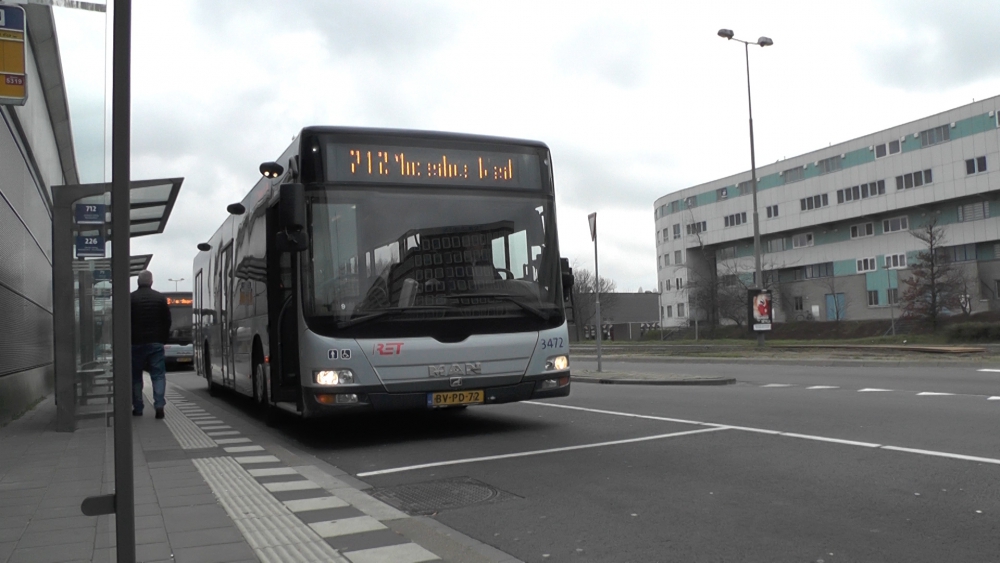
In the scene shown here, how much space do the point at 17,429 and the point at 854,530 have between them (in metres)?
10.3

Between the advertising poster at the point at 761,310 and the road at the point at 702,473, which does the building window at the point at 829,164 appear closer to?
the advertising poster at the point at 761,310

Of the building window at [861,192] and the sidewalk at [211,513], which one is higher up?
the building window at [861,192]

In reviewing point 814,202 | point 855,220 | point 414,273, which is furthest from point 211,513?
point 814,202

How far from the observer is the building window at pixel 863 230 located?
218ft

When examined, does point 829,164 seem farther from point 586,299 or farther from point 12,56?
point 12,56

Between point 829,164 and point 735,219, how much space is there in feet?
38.8

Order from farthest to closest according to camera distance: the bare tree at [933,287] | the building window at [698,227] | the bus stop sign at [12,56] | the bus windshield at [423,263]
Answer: the building window at [698,227] < the bare tree at [933,287] < the bus windshield at [423,263] < the bus stop sign at [12,56]

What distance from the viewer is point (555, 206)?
402 inches

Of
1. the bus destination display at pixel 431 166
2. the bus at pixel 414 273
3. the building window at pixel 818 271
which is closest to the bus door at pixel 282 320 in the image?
the bus at pixel 414 273

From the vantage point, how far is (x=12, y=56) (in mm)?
6375

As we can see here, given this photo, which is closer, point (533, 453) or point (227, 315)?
point (533, 453)

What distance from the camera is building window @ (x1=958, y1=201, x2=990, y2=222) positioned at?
57.7 m

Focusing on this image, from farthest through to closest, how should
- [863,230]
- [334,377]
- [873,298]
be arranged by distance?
[863,230] < [873,298] < [334,377]

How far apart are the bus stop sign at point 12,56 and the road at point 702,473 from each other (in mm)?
3999
